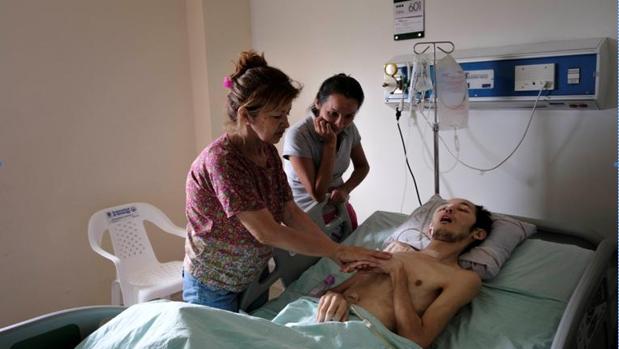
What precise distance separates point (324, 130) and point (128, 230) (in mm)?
1410

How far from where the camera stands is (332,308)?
1649mm

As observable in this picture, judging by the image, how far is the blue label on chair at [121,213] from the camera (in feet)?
9.27

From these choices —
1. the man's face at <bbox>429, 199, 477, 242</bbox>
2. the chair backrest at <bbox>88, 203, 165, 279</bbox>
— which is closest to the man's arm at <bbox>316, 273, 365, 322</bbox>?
the man's face at <bbox>429, 199, 477, 242</bbox>

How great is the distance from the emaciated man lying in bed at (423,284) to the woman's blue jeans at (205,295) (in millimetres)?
355

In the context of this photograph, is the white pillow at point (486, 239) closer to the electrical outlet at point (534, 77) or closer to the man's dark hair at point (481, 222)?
the man's dark hair at point (481, 222)

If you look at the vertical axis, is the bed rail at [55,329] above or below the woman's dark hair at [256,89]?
below

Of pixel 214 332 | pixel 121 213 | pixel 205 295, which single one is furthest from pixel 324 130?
pixel 121 213

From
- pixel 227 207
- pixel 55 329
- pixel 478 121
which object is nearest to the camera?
pixel 55 329

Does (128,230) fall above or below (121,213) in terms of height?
below

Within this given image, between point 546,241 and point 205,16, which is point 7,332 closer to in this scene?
point 546,241

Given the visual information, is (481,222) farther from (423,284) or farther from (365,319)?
(365,319)

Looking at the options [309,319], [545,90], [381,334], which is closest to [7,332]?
[309,319]

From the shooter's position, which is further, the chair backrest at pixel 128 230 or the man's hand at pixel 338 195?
the chair backrest at pixel 128 230

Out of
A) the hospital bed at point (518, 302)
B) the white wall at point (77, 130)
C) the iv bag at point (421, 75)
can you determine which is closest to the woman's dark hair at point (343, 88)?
the iv bag at point (421, 75)
